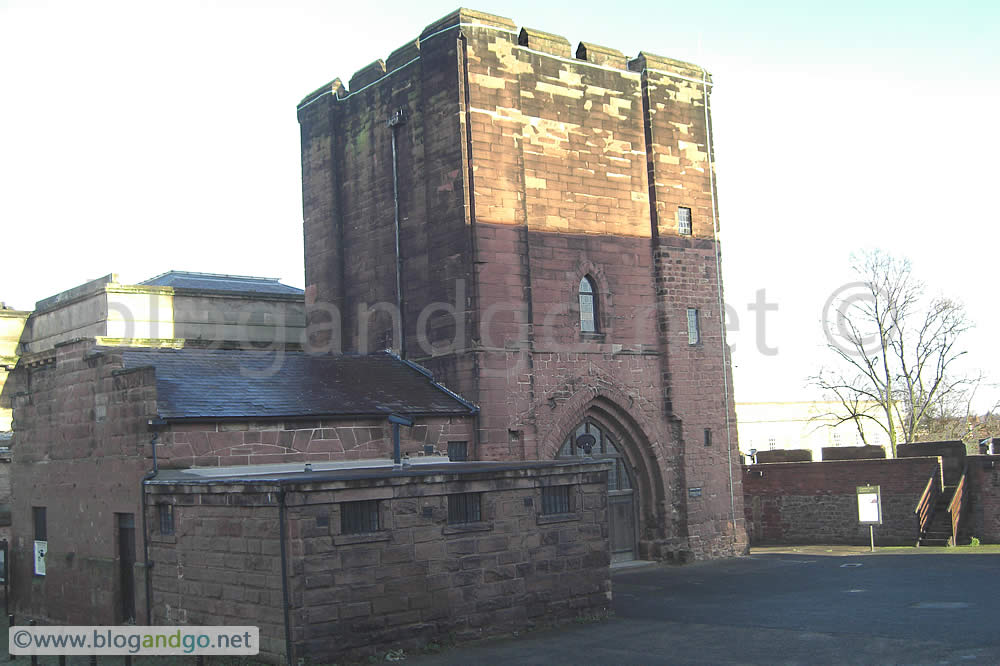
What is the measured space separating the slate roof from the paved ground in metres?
6.13

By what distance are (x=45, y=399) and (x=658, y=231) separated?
49.3 ft

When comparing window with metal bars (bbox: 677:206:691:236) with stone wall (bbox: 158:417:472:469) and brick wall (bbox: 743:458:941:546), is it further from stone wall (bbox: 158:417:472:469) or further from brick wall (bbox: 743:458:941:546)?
brick wall (bbox: 743:458:941:546)

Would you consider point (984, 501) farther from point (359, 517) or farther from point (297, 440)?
point (359, 517)

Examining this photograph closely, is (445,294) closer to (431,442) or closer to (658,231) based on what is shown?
(431,442)

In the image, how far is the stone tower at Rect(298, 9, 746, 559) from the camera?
22484mm

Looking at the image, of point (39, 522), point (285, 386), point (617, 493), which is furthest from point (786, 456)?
point (39, 522)

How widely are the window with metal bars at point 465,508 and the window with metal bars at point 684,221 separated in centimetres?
1236

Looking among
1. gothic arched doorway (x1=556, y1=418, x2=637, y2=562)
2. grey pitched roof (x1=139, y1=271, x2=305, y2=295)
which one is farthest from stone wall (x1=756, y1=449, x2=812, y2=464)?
grey pitched roof (x1=139, y1=271, x2=305, y2=295)

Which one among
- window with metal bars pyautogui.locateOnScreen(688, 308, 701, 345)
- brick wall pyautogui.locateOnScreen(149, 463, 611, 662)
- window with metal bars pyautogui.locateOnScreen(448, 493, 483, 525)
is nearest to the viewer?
brick wall pyautogui.locateOnScreen(149, 463, 611, 662)

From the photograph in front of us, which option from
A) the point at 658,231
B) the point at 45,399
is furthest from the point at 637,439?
the point at 45,399

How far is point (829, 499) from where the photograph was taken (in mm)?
29766

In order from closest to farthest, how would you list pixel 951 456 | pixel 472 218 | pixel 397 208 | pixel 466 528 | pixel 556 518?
pixel 466 528, pixel 556 518, pixel 472 218, pixel 397 208, pixel 951 456

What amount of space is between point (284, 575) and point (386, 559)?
154 centimetres

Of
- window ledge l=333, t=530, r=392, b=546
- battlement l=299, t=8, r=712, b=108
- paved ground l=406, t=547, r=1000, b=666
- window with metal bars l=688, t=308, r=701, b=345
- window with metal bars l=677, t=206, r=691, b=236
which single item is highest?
battlement l=299, t=8, r=712, b=108
